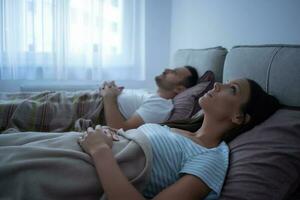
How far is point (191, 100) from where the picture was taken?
Answer: 1626mm

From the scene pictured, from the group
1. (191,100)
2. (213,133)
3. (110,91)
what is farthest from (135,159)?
(110,91)

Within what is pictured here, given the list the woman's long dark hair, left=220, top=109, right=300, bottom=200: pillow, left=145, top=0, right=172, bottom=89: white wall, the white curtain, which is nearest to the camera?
left=220, top=109, right=300, bottom=200: pillow

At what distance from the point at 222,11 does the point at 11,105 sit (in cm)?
148

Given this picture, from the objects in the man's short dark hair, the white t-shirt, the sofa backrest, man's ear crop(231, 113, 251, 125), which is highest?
the sofa backrest

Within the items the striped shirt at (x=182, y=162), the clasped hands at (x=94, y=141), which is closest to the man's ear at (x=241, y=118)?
the striped shirt at (x=182, y=162)

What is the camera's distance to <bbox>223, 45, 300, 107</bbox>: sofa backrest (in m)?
1.06

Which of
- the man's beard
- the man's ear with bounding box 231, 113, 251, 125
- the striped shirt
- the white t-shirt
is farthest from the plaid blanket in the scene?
the man's ear with bounding box 231, 113, 251, 125

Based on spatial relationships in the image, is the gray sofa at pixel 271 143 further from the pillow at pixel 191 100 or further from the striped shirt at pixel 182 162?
the pillow at pixel 191 100

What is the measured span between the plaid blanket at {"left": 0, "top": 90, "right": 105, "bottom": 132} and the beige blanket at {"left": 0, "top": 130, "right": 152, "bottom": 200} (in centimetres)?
64

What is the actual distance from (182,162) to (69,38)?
7.56 ft

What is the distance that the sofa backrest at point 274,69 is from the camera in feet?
3.49

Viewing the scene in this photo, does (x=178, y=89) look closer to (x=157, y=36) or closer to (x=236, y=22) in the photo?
(x=236, y=22)

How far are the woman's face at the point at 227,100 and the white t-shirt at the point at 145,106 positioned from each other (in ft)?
1.84

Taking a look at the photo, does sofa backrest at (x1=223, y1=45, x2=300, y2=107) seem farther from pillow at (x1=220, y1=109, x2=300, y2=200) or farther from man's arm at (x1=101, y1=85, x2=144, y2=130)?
man's arm at (x1=101, y1=85, x2=144, y2=130)
